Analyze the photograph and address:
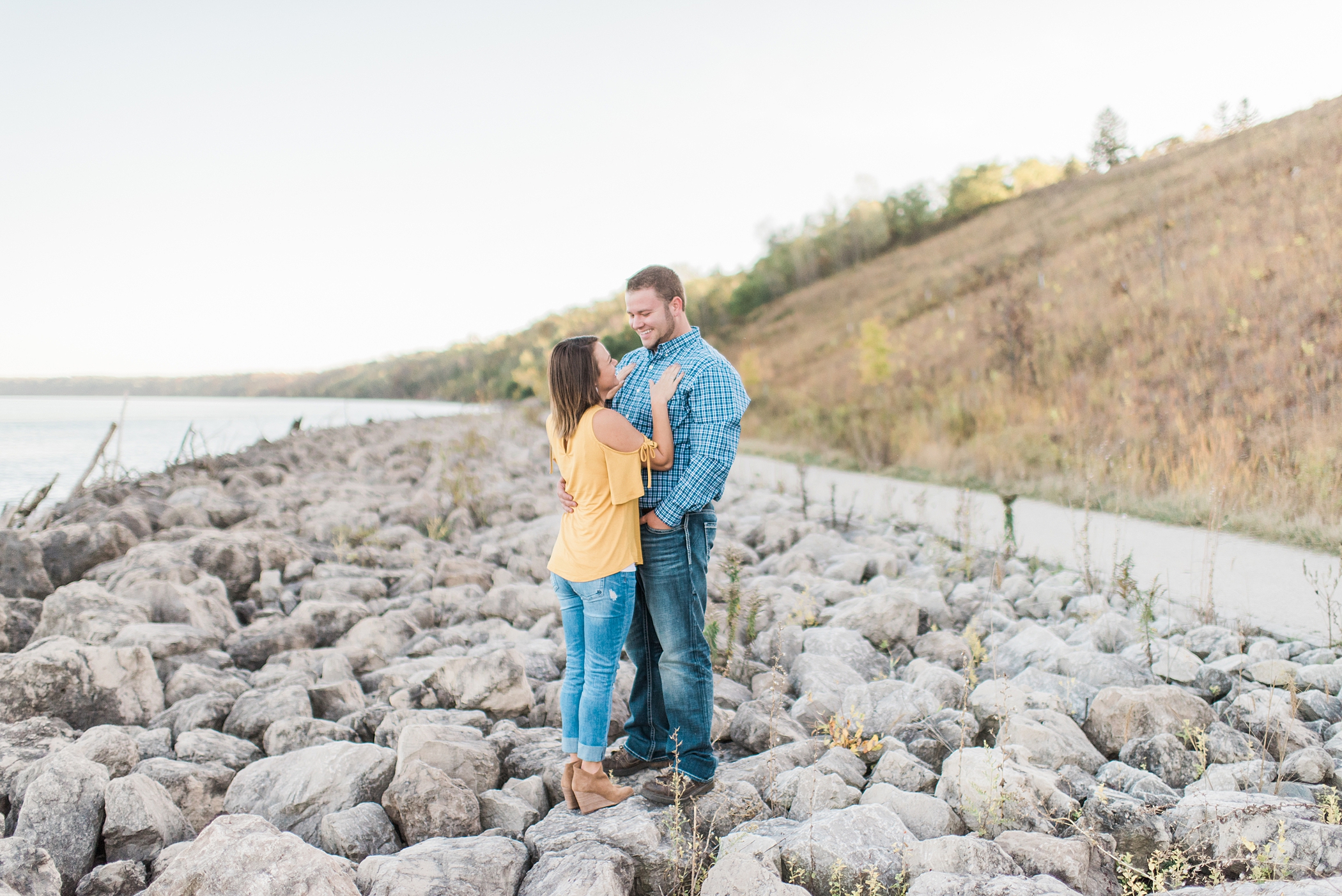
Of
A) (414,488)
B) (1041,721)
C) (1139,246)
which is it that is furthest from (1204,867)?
(1139,246)

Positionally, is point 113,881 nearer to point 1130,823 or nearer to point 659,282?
point 659,282

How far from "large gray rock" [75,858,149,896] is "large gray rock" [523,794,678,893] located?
4.13 ft

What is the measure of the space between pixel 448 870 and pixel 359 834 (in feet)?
1.63

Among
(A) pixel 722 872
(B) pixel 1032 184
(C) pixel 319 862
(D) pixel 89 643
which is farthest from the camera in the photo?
(B) pixel 1032 184

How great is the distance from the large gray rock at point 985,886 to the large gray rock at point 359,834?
69.4 inches

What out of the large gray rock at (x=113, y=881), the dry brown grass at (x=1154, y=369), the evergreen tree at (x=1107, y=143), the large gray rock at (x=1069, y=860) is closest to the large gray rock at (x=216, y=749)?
the large gray rock at (x=113, y=881)

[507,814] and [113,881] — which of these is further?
[507,814]

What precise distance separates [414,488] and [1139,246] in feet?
67.6

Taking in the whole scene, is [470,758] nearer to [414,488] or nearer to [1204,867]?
[1204,867]

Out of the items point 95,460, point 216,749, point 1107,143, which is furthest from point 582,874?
point 1107,143

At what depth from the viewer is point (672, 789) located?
286cm

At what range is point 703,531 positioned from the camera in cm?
306

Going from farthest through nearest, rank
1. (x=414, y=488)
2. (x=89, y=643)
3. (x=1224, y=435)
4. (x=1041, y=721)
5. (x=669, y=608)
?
(x=414, y=488) < (x=1224, y=435) < (x=89, y=643) < (x=1041, y=721) < (x=669, y=608)

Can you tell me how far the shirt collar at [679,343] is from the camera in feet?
9.99
